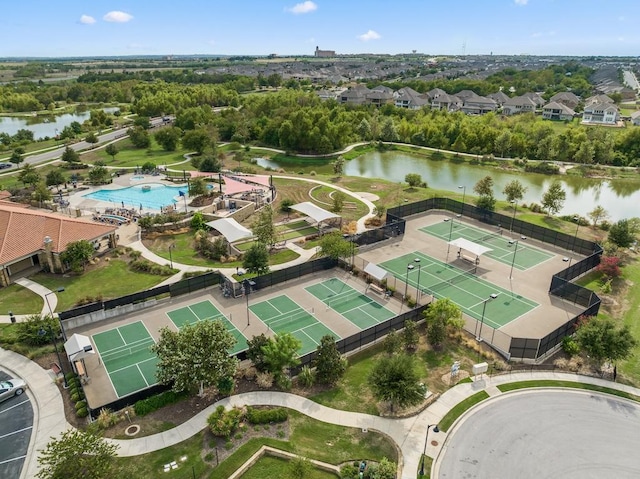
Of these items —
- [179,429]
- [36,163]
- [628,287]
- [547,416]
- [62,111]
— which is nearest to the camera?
[179,429]

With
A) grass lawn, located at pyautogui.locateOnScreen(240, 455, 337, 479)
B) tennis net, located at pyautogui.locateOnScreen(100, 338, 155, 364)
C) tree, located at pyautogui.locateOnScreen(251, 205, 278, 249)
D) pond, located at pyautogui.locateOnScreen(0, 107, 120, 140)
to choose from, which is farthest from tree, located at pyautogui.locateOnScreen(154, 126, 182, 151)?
grass lawn, located at pyautogui.locateOnScreen(240, 455, 337, 479)

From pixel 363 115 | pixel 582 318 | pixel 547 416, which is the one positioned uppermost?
pixel 363 115

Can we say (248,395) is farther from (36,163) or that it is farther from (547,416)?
(36,163)

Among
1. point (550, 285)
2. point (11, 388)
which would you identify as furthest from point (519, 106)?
point (11, 388)

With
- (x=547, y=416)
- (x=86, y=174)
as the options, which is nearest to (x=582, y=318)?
(x=547, y=416)

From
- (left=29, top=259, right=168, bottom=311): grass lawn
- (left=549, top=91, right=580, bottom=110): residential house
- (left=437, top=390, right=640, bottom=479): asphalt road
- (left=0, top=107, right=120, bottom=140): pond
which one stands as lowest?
(left=437, top=390, right=640, bottom=479): asphalt road

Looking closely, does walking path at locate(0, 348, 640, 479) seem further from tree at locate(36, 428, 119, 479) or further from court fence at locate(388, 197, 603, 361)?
tree at locate(36, 428, 119, 479)

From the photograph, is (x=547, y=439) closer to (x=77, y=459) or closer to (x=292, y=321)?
(x=292, y=321)
